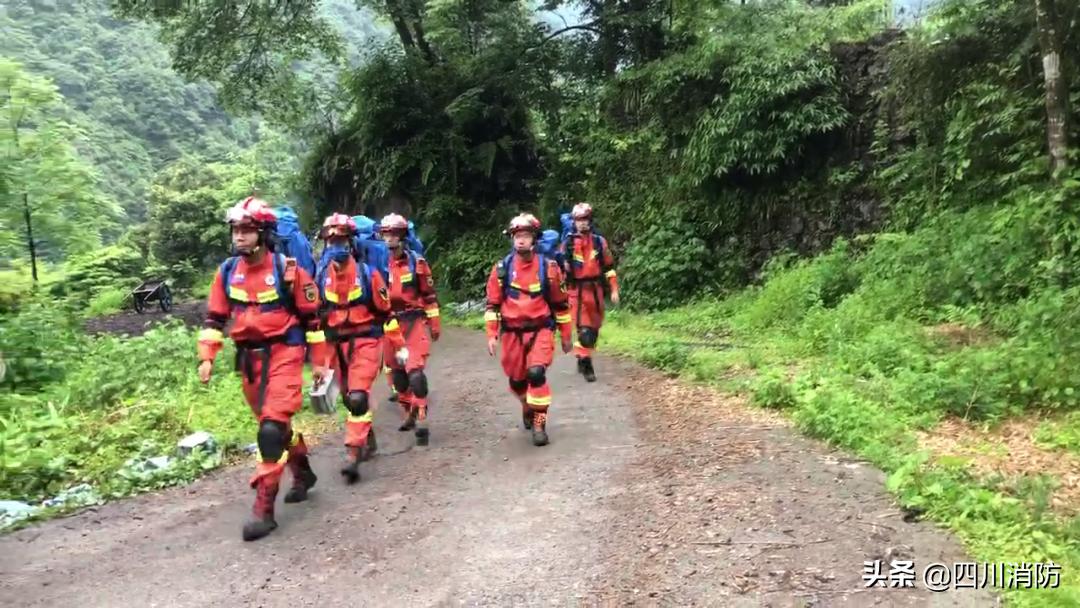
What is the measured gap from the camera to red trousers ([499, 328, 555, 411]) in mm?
7062

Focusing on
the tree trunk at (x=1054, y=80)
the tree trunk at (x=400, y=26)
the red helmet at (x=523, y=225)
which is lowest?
the red helmet at (x=523, y=225)

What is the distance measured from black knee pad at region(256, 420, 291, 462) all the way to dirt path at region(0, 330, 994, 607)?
54 centimetres

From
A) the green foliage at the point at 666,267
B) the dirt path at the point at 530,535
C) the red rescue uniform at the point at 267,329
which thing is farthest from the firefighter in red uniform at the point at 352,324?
the green foliage at the point at 666,267

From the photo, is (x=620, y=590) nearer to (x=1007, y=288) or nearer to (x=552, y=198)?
(x=1007, y=288)

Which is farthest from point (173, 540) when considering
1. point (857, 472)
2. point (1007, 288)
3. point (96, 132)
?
point (96, 132)

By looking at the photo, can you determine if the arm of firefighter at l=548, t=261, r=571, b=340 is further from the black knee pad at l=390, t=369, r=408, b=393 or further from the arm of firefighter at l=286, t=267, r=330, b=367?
the arm of firefighter at l=286, t=267, r=330, b=367

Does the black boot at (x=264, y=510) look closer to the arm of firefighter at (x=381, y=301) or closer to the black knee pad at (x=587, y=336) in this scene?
the arm of firefighter at (x=381, y=301)

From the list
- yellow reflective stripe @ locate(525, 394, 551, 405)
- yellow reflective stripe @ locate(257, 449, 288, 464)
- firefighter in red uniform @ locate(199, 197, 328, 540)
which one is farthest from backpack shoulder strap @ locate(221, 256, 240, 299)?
yellow reflective stripe @ locate(525, 394, 551, 405)

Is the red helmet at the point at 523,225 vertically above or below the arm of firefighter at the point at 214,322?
above

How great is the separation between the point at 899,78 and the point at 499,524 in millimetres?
9452

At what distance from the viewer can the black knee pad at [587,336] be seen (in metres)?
9.89

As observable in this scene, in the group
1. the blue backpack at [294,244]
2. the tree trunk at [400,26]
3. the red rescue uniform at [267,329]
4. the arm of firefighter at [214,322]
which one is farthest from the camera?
the tree trunk at [400,26]

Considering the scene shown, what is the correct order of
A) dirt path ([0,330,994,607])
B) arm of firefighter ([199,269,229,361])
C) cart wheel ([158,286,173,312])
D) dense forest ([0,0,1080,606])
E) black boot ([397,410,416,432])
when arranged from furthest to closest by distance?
cart wheel ([158,286,173,312])
black boot ([397,410,416,432])
dense forest ([0,0,1080,606])
arm of firefighter ([199,269,229,361])
dirt path ([0,330,994,607])

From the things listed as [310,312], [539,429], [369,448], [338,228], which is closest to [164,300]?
[369,448]
